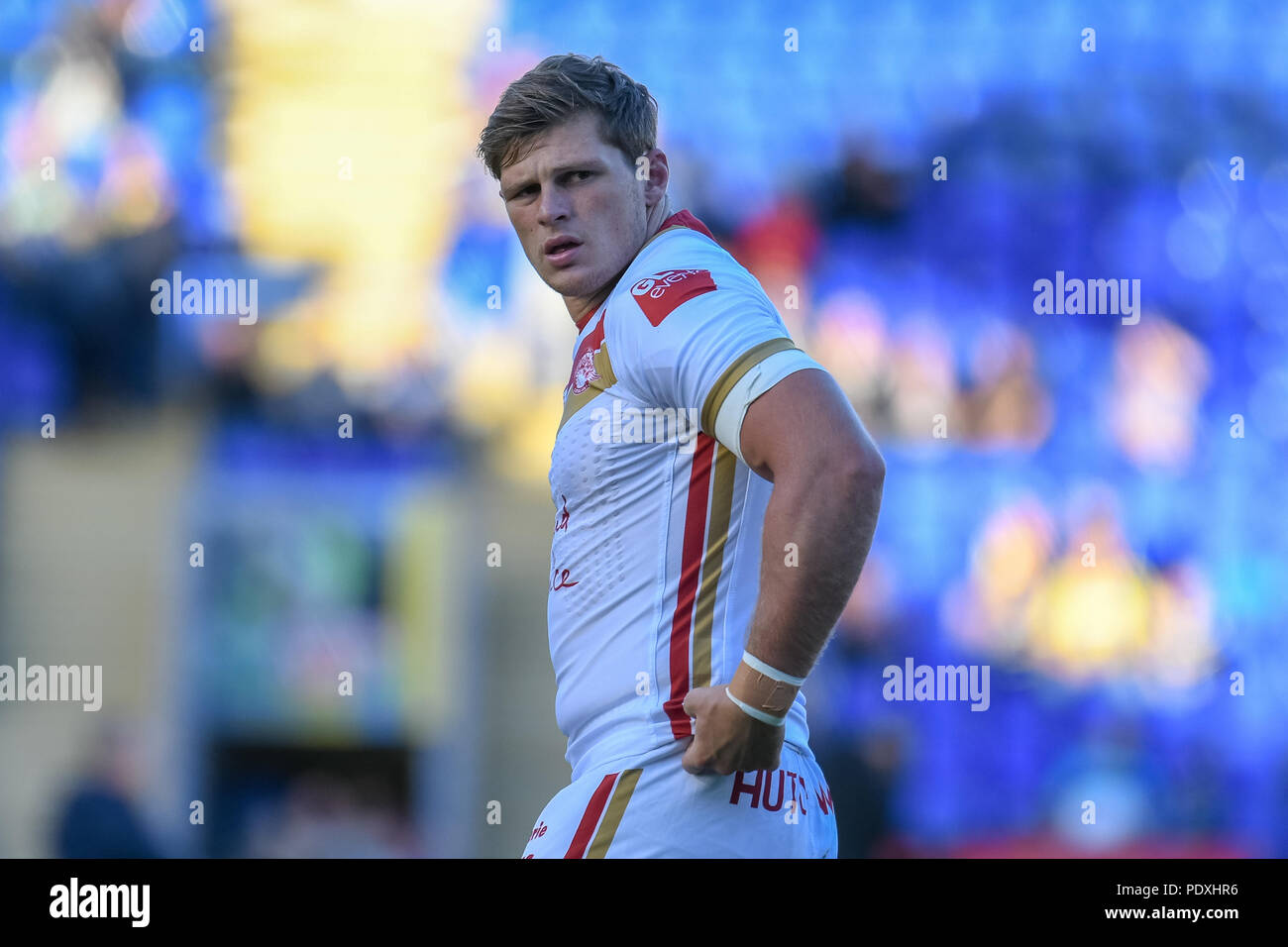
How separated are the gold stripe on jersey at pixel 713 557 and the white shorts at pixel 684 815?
125 mm

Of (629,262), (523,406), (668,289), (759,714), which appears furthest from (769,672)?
(523,406)

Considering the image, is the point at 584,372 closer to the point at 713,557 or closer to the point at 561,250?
the point at 561,250

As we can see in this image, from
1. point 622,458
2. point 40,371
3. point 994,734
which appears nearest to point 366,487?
point 40,371

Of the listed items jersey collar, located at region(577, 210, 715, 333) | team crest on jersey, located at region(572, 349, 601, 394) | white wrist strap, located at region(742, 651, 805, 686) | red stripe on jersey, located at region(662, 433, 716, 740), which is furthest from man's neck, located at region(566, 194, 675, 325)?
white wrist strap, located at region(742, 651, 805, 686)

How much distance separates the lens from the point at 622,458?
1.88m

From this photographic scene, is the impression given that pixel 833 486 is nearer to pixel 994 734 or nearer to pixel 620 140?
pixel 620 140

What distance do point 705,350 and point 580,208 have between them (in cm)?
41

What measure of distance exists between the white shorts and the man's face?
2.36 feet

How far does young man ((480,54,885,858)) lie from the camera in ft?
5.48

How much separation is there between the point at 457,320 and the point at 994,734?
3.36 metres

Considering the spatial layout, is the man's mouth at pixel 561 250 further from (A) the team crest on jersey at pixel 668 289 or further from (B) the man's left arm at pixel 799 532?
(B) the man's left arm at pixel 799 532

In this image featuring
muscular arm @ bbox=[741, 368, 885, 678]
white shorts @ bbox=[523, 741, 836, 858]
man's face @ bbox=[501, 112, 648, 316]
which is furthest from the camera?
man's face @ bbox=[501, 112, 648, 316]

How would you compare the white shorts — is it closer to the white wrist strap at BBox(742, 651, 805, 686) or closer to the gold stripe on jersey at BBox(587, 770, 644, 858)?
the gold stripe on jersey at BBox(587, 770, 644, 858)

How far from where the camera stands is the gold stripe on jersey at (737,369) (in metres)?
1.73
